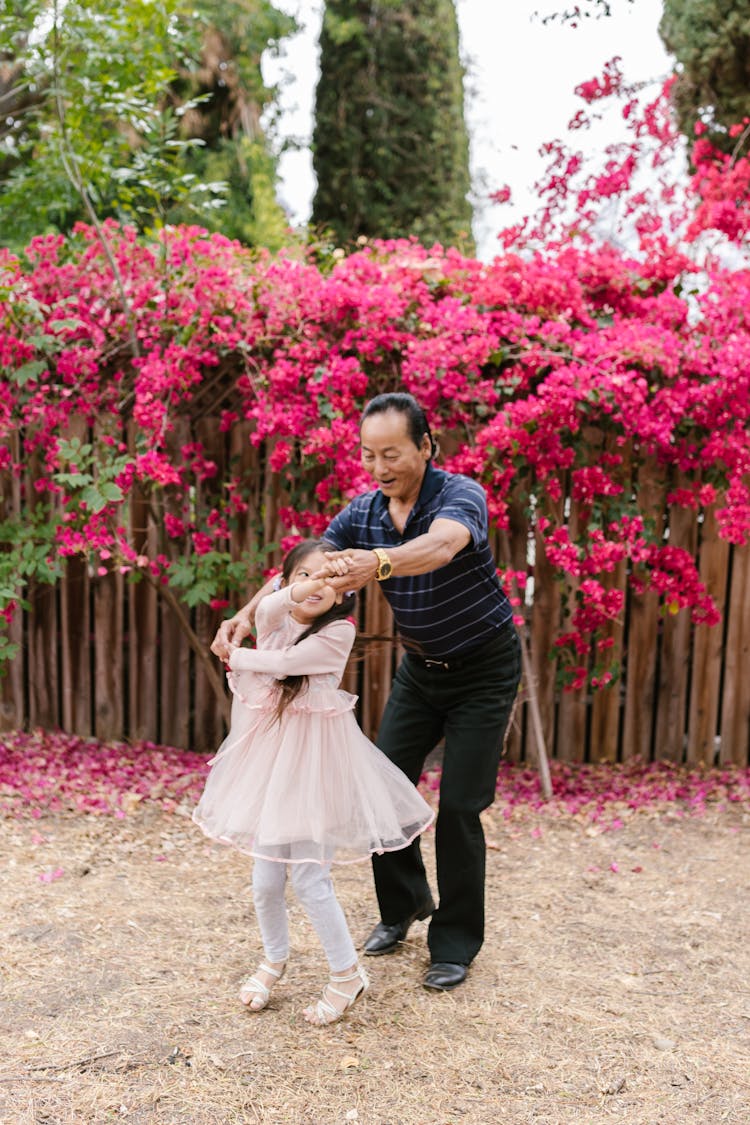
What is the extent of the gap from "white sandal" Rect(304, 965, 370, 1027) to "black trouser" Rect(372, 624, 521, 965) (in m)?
0.37

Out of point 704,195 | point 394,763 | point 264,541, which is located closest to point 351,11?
point 704,195

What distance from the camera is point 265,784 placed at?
107 inches

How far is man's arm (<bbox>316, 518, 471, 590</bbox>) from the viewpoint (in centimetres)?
243

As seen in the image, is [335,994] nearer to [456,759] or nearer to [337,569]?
[456,759]

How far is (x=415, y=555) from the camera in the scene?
2520mm

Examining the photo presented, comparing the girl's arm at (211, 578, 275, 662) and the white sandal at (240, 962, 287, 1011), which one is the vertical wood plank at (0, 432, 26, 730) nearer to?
the girl's arm at (211, 578, 275, 662)

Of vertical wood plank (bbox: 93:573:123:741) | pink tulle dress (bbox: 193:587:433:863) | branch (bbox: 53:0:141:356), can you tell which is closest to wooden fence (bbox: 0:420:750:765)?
vertical wood plank (bbox: 93:573:123:741)

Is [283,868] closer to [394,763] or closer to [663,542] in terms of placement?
[394,763]

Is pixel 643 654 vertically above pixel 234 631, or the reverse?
pixel 234 631

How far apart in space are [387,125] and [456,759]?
39.4 feet

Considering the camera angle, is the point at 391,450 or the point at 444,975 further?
the point at 444,975

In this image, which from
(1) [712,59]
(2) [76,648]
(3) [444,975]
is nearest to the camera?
(3) [444,975]

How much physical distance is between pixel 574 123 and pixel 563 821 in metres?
4.50

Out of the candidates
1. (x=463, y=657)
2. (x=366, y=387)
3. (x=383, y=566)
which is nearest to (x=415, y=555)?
(x=383, y=566)
